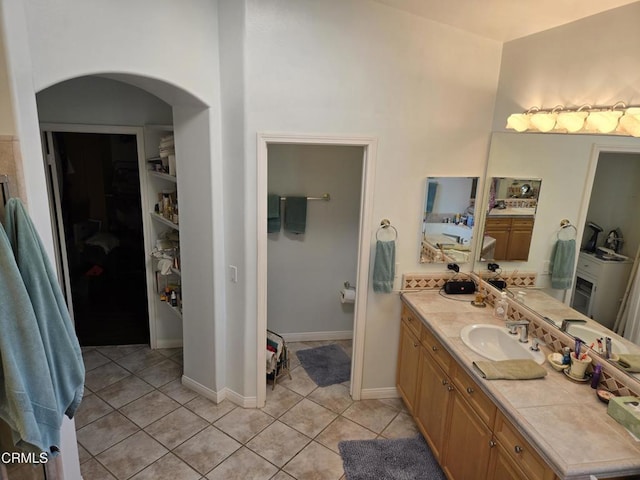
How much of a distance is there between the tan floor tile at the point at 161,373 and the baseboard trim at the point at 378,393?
1.62m

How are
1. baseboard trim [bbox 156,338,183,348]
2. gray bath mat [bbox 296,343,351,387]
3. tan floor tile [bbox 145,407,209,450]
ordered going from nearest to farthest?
tan floor tile [bbox 145,407,209,450]
gray bath mat [bbox 296,343,351,387]
baseboard trim [bbox 156,338,183,348]

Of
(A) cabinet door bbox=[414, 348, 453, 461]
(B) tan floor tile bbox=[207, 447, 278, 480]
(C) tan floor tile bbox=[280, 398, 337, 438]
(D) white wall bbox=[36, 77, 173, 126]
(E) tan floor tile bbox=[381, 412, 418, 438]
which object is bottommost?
(B) tan floor tile bbox=[207, 447, 278, 480]

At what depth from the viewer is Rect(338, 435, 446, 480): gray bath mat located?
2.59 meters

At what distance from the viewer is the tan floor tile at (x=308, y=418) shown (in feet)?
9.90

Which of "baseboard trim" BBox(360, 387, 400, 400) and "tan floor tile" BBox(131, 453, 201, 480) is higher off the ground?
"baseboard trim" BBox(360, 387, 400, 400)

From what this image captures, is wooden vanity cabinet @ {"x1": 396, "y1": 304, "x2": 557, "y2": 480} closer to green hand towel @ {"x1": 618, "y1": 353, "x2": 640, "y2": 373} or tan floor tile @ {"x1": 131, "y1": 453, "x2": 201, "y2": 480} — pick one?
green hand towel @ {"x1": 618, "y1": 353, "x2": 640, "y2": 373}

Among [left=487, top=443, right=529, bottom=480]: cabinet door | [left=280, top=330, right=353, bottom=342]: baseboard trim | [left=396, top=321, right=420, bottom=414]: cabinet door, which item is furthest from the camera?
[left=280, top=330, right=353, bottom=342]: baseboard trim

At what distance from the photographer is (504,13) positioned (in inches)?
93.7

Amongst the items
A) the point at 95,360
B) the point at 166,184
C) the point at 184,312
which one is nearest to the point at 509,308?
the point at 184,312

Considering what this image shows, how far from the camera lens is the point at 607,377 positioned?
6.30 feet

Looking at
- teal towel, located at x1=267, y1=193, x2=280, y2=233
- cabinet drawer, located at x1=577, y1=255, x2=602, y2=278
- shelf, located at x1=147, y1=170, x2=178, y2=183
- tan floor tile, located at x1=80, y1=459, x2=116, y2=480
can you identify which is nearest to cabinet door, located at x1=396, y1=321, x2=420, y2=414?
cabinet drawer, located at x1=577, y1=255, x2=602, y2=278

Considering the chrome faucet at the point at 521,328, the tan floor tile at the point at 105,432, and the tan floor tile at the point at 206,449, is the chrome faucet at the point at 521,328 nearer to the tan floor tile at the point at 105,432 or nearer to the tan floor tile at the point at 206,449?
the tan floor tile at the point at 206,449

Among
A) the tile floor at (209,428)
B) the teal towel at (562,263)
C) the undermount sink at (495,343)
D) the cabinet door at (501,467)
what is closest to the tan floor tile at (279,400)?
the tile floor at (209,428)

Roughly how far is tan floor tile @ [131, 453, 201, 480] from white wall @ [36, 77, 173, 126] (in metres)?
2.70
